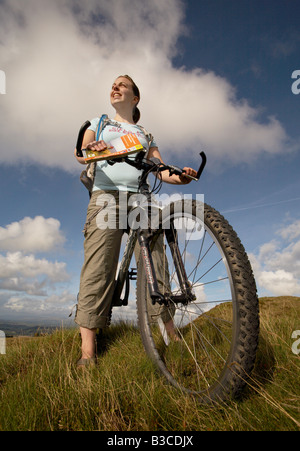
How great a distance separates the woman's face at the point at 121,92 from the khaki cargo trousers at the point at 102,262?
121cm

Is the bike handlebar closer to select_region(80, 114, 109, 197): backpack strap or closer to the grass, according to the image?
select_region(80, 114, 109, 197): backpack strap

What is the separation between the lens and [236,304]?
1.68 metres

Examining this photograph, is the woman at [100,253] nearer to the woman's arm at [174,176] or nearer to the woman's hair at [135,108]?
the woman's arm at [174,176]

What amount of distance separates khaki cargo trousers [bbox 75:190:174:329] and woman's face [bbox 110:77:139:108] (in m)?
1.21

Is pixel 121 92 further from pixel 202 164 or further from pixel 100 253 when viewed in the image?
pixel 100 253

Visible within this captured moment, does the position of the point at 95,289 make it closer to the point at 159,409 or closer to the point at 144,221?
the point at 144,221

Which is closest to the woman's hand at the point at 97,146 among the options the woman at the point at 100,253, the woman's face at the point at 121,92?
the woman at the point at 100,253

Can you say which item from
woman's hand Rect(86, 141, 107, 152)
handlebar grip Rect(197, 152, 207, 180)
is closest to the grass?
handlebar grip Rect(197, 152, 207, 180)

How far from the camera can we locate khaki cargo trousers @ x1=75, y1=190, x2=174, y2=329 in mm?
2799

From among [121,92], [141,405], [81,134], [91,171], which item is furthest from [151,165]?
[141,405]

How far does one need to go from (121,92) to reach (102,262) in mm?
2027

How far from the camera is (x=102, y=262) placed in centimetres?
287

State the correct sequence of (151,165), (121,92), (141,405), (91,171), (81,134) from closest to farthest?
(141,405) < (81,134) < (151,165) < (91,171) < (121,92)
